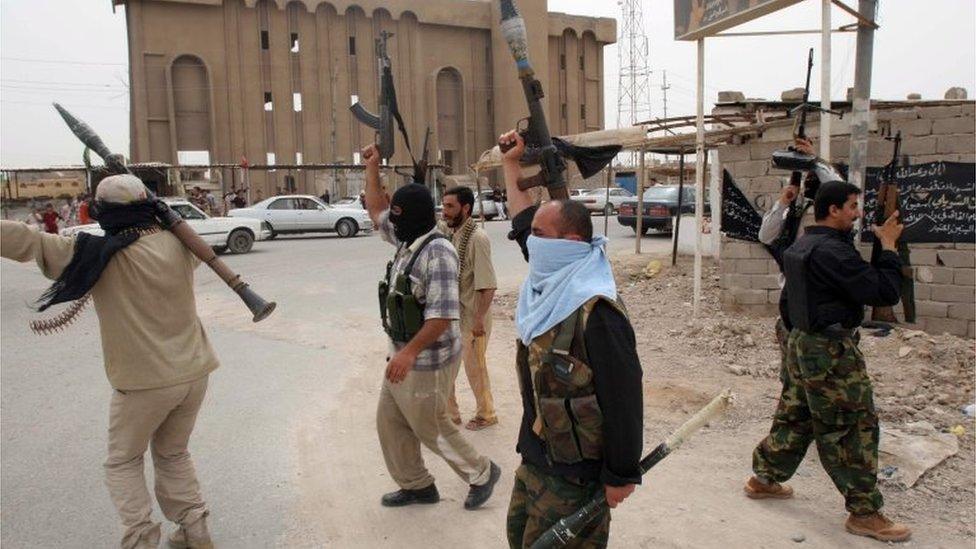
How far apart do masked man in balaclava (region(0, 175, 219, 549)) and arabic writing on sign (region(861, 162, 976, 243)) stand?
6.25 m

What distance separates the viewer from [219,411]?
5145mm

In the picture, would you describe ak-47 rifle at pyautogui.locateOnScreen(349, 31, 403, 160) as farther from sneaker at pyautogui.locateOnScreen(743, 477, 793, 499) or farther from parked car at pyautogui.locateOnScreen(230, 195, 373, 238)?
parked car at pyautogui.locateOnScreen(230, 195, 373, 238)

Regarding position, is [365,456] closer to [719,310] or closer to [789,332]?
[789,332]

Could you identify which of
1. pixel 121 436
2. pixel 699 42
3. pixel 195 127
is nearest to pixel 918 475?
pixel 121 436

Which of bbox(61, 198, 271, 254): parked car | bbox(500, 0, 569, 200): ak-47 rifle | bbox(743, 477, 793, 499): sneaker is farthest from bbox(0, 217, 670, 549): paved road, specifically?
bbox(61, 198, 271, 254): parked car

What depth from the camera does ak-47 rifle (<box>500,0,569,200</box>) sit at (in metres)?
2.68

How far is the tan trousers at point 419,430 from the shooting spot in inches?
128

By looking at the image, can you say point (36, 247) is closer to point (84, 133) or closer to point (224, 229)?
point (84, 133)

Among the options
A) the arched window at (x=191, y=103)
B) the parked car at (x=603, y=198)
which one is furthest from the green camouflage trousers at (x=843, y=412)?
the arched window at (x=191, y=103)

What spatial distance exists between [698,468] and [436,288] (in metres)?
1.98

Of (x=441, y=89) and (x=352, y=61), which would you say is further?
(x=441, y=89)

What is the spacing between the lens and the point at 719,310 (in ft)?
27.6

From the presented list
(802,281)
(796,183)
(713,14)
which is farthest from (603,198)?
(802,281)

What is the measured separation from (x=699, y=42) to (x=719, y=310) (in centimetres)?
305
